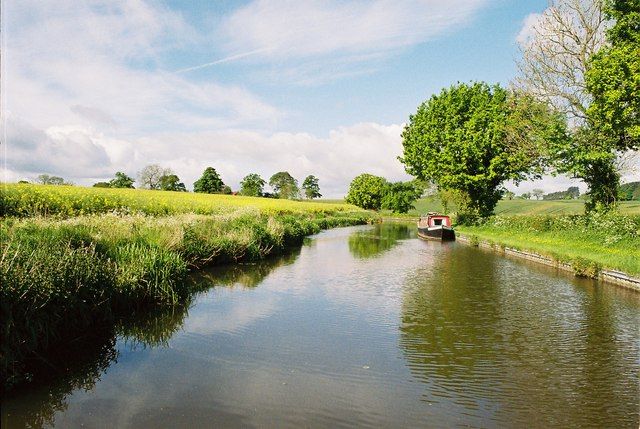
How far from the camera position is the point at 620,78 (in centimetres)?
1964

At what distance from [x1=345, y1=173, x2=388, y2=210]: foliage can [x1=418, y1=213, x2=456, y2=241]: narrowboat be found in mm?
56321

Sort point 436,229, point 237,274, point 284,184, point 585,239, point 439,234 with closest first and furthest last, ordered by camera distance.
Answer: point 237,274 → point 585,239 → point 439,234 → point 436,229 → point 284,184

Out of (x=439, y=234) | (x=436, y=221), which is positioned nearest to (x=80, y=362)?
(x=439, y=234)

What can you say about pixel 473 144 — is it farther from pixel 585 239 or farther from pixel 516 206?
pixel 516 206

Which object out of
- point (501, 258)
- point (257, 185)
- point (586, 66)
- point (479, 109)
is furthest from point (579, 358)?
point (257, 185)

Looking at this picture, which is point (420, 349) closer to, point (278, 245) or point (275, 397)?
point (275, 397)

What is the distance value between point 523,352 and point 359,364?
312cm

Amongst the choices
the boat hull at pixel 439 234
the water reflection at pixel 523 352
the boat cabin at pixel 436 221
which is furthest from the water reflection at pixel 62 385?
the boat cabin at pixel 436 221

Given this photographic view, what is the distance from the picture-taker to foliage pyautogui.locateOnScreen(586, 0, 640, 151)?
63.8 ft

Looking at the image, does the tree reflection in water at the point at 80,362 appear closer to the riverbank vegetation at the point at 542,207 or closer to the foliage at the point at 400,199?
the riverbank vegetation at the point at 542,207

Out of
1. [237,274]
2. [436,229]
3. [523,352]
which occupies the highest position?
[436,229]

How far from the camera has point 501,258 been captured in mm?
22422

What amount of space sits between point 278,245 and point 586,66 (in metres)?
19.8

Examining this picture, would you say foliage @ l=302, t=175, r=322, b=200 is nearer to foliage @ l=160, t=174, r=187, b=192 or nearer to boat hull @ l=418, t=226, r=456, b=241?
foliage @ l=160, t=174, r=187, b=192
